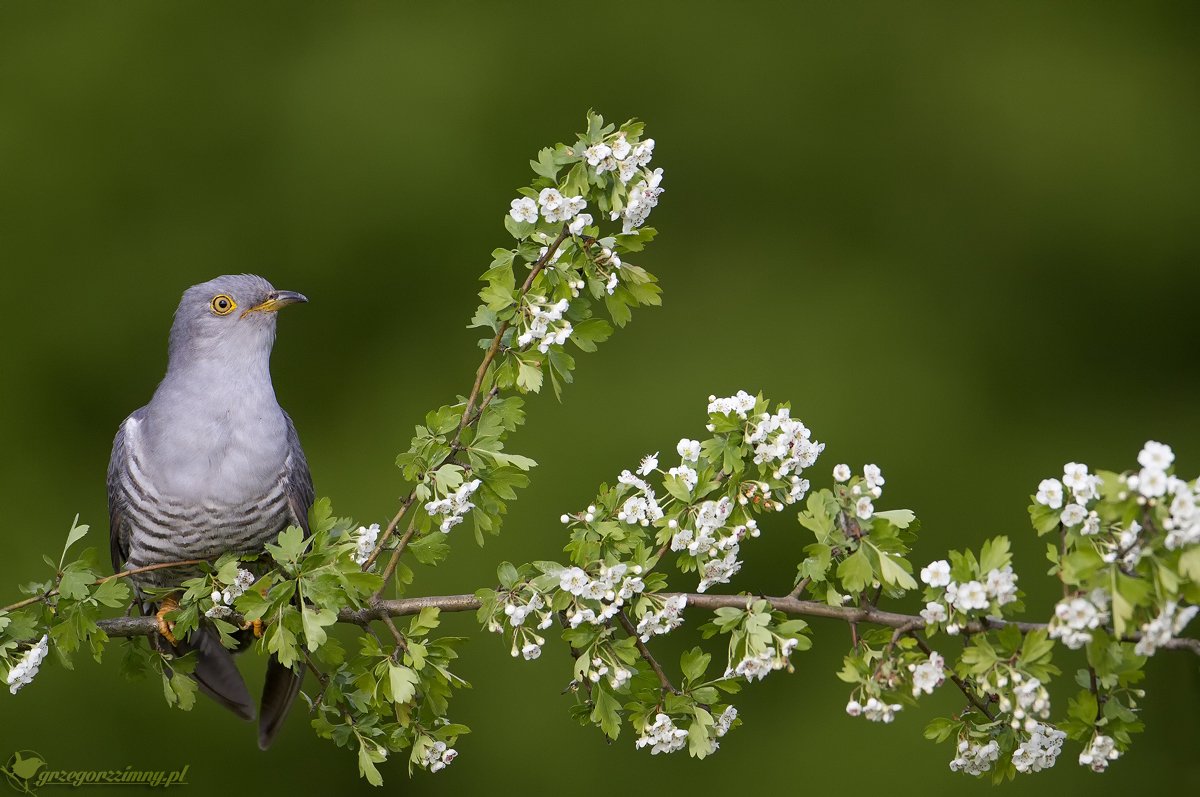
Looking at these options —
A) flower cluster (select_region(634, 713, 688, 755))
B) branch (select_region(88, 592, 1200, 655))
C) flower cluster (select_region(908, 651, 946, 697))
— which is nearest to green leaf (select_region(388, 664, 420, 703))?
branch (select_region(88, 592, 1200, 655))

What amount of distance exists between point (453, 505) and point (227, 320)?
0.96m

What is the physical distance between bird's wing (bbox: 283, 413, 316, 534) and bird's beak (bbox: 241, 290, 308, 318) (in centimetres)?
22

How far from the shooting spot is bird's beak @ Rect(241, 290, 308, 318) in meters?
2.39

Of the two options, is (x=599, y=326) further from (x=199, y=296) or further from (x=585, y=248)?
(x=199, y=296)

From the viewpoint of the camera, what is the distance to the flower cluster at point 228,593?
171cm

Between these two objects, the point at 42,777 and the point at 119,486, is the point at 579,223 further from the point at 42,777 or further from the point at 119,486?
the point at 42,777

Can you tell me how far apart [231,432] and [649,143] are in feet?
3.78

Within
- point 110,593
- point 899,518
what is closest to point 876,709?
point 899,518

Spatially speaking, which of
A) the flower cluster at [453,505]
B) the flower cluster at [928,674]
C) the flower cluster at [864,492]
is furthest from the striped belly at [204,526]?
the flower cluster at [928,674]

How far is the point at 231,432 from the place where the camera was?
2.29 meters

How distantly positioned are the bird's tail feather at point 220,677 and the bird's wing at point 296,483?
0.36 meters

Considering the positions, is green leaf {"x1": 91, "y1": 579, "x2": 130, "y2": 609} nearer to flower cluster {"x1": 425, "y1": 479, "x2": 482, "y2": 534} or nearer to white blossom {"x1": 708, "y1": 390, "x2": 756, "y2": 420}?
flower cluster {"x1": 425, "y1": 479, "x2": 482, "y2": 534}

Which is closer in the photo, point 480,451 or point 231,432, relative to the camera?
point 480,451

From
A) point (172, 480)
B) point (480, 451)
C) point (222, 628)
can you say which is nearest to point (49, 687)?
point (172, 480)
